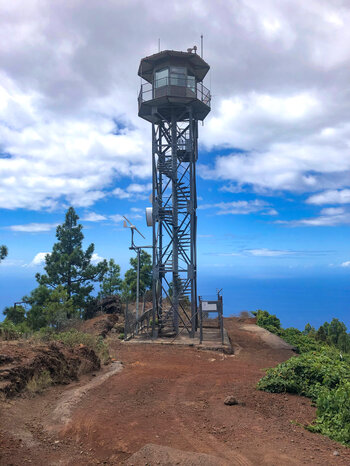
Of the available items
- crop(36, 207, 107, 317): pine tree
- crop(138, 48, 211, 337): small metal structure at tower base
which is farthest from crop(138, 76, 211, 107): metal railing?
crop(36, 207, 107, 317): pine tree

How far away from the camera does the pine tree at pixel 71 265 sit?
28.2 metres

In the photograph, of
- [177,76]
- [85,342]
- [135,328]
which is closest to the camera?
[85,342]

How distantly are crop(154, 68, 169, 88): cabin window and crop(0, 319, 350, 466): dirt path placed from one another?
17460mm

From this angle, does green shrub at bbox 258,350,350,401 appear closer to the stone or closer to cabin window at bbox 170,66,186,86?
the stone

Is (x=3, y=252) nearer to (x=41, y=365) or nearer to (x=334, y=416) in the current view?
(x=41, y=365)

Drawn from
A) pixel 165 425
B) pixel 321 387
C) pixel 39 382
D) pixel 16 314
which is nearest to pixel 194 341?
pixel 321 387

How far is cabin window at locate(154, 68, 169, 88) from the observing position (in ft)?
70.0

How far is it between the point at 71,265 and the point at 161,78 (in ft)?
55.6

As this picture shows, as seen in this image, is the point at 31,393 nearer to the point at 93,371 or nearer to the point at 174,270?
the point at 93,371

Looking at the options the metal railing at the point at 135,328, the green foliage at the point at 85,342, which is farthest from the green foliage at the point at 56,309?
the green foliage at the point at 85,342

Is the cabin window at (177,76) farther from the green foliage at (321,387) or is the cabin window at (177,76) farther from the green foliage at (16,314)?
the green foliage at (16,314)

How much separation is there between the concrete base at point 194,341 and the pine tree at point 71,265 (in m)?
10.5

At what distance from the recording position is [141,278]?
112ft

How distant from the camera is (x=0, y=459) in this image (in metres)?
5.99
